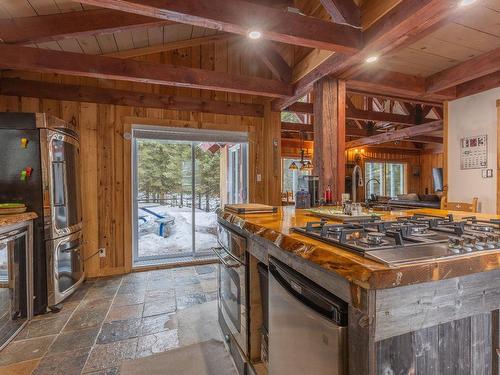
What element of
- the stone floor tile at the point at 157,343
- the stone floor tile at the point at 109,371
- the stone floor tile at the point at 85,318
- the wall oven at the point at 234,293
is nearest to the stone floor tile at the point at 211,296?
the stone floor tile at the point at 157,343

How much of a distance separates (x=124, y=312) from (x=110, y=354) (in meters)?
0.64

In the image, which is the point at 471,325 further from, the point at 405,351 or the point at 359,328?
the point at 359,328

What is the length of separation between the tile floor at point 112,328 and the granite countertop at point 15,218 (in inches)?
35.7

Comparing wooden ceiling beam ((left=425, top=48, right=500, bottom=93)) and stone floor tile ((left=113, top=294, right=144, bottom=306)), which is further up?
wooden ceiling beam ((left=425, top=48, right=500, bottom=93))

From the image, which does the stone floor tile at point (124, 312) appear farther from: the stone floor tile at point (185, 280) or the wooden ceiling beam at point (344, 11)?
the wooden ceiling beam at point (344, 11)

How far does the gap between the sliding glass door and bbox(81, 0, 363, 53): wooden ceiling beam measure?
2079 millimetres

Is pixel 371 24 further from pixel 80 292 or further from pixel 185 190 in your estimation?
pixel 80 292

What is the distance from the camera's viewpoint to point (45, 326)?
2268 millimetres

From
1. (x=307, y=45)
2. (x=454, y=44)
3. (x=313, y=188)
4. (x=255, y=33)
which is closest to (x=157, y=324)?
(x=313, y=188)

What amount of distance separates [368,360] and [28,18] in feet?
11.9

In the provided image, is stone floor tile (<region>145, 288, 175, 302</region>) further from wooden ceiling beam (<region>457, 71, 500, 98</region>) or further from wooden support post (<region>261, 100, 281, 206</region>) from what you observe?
wooden ceiling beam (<region>457, 71, 500, 98</region>)

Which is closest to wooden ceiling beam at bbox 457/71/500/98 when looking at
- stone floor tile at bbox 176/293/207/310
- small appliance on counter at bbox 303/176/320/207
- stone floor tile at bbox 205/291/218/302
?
small appliance on counter at bbox 303/176/320/207

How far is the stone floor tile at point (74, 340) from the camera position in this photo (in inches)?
77.3

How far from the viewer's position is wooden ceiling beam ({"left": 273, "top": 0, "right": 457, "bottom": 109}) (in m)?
1.71
